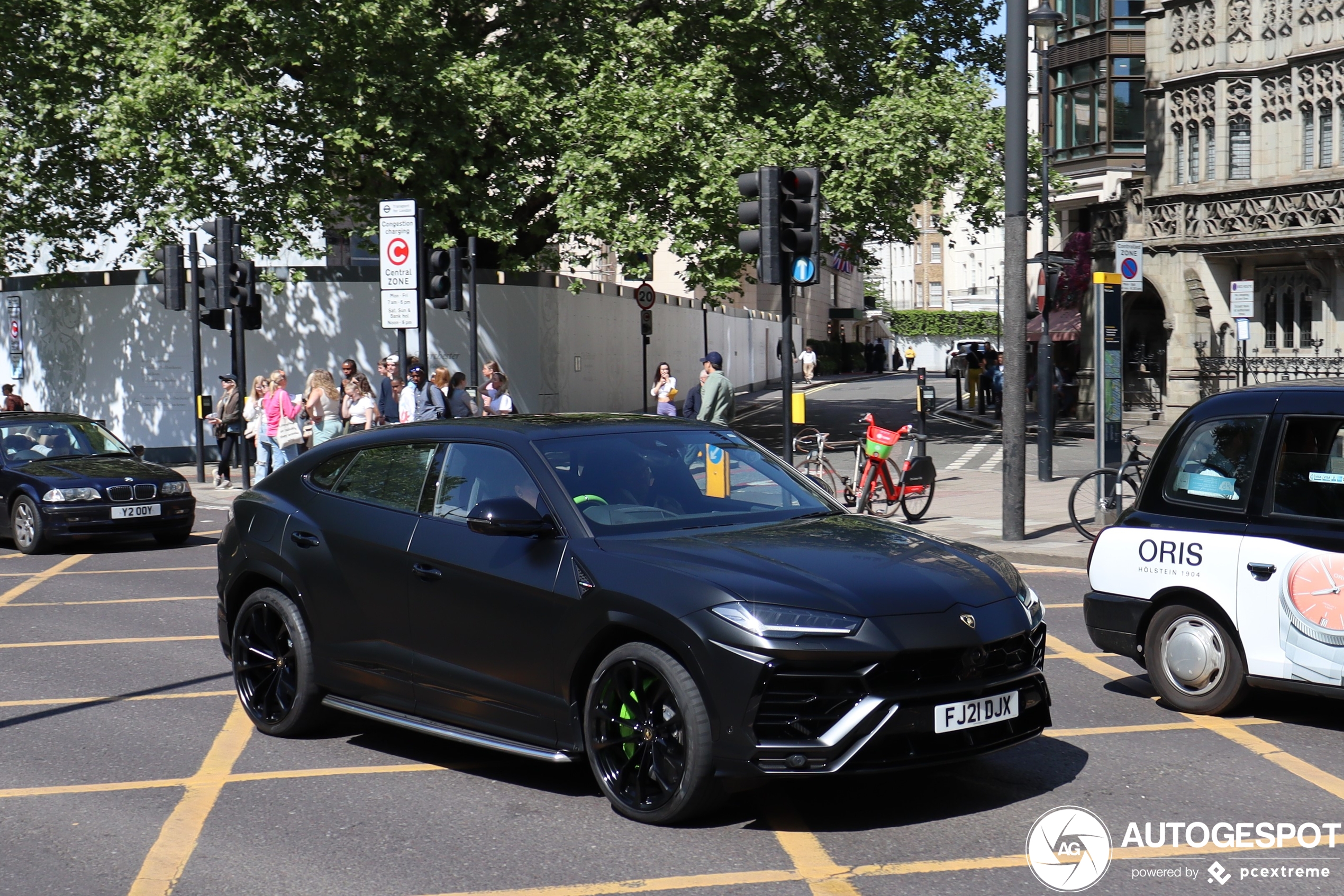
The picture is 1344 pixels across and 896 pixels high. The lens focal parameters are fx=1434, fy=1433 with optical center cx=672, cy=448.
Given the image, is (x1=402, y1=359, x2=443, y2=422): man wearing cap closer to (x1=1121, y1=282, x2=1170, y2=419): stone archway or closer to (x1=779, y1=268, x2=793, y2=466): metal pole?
(x1=779, y1=268, x2=793, y2=466): metal pole

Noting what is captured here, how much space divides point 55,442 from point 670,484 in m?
12.1

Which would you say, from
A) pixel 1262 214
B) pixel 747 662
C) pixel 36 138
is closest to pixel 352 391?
pixel 36 138

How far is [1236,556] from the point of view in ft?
21.9

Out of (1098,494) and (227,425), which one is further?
(227,425)

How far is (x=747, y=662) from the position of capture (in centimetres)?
486

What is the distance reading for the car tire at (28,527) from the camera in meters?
14.8

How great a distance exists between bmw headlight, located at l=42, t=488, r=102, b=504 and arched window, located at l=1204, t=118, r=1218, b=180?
2812cm

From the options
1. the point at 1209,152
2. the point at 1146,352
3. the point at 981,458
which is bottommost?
the point at 981,458

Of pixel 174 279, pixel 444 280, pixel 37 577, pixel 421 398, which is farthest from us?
pixel 174 279

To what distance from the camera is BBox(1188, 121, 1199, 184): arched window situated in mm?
34750

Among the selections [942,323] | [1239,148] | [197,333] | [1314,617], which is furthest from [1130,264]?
[942,323]

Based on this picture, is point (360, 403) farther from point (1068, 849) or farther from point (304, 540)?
point (1068, 849)

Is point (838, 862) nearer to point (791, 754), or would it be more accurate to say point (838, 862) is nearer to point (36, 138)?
point (791, 754)

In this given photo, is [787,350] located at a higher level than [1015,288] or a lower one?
lower
